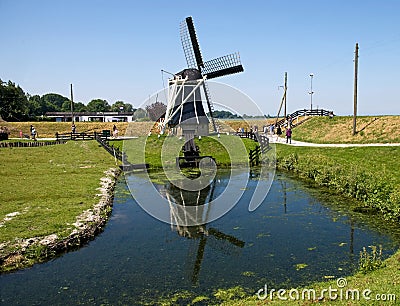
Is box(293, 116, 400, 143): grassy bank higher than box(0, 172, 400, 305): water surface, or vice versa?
box(293, 116, 400, 143): grassy bank

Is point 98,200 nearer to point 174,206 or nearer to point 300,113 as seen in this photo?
point 174,206

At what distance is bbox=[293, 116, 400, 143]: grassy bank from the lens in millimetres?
31531

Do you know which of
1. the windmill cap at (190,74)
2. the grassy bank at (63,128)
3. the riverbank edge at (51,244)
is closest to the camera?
the riverbank edge at (51,244)

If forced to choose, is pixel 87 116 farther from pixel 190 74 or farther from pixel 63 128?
pixel 190 74

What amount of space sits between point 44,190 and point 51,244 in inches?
261

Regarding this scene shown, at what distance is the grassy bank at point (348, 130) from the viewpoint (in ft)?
103

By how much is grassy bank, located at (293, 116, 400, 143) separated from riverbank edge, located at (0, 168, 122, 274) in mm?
25222

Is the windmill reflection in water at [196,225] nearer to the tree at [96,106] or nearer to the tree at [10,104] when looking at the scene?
the tree at [10,104]

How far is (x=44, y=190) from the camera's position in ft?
55.0

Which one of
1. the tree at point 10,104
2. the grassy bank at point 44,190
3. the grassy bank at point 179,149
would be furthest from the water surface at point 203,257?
the tree at point 10,104

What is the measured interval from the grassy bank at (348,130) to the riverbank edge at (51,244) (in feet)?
82.7

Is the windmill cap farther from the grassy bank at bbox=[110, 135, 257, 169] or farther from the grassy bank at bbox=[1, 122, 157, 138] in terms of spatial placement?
the grassy bank at bbox=[1, 122, 157, 138]

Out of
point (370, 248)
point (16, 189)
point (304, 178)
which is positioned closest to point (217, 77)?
point (304, 178)

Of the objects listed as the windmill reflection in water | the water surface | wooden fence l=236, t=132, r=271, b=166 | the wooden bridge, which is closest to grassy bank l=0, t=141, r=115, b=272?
the water surface
